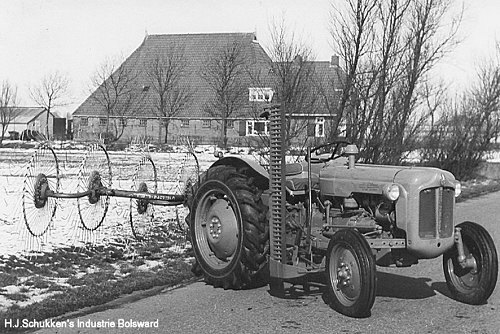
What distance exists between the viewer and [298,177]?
786 cm

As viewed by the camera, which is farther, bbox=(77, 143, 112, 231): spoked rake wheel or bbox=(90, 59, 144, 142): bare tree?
bbox=(90, 59, 144, 142): bare tree

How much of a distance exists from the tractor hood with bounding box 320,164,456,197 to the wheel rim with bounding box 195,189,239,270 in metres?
1.14

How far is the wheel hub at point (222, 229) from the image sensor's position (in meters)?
7.86

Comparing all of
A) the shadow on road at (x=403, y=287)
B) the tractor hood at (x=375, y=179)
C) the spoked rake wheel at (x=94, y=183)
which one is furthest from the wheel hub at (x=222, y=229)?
the spoked rake wheel at (x=94, y=183)

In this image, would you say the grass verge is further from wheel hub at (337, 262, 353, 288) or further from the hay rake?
wheel hub at (337, 262, 353, 288)

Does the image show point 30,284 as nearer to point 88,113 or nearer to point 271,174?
point 271,174

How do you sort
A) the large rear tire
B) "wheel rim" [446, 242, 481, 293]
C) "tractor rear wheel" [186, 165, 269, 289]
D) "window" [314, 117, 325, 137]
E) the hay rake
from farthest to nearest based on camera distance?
"window" [314, 117, 325, 137] → the hay rake → "tractor rear wheel" [186, 165, 269, 289] → "wheel rim" [446, 242, 481, 293] → the large rear tire

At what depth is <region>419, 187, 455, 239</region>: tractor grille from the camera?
22.4ft

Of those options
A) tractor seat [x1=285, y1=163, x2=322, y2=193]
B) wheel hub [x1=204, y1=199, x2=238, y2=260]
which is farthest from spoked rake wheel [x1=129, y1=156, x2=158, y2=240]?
tractor seat [x1=285, y1=163, x2=322, y2=193]

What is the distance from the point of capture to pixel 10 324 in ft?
19.7

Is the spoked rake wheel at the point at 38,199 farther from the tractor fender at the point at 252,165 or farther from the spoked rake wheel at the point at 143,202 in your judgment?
the tractor fender at the point at 252,165

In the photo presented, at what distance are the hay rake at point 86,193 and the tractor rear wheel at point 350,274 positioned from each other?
10.5 ft

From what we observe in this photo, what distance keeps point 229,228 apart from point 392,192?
204 cm

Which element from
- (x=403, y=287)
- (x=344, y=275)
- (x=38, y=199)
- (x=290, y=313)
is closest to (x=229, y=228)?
(x=290, y=313)
